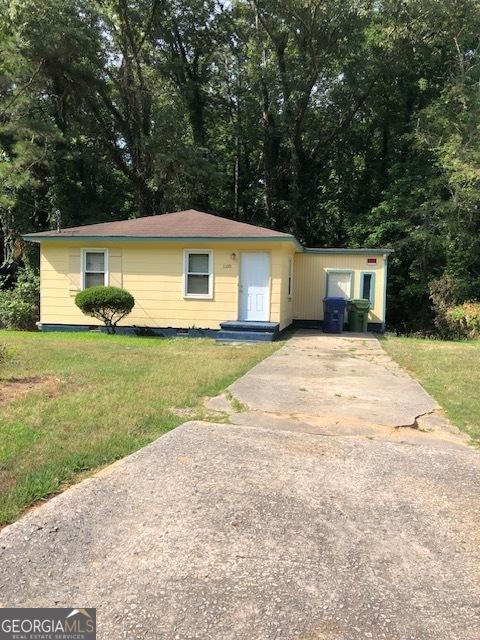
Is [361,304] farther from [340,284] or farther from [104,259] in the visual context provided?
[104,259]

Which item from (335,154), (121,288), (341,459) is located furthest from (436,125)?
(341,459)

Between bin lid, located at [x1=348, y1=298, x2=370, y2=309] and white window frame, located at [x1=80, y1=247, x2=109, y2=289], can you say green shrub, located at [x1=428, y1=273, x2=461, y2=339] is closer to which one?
bin lid, located at [x1=348, y1=298, x2=370, y2=309]

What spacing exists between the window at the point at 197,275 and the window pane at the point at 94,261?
2.43m

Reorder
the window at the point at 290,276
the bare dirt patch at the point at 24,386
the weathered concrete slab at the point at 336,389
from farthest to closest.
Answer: the window at the point at 290,276, the bare dirt patch at the point at 24,386, the weathered concrete slab at the point at 336,389

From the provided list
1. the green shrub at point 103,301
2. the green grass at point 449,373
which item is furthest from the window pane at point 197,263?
the green grass at point 449,373

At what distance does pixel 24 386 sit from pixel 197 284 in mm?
7497

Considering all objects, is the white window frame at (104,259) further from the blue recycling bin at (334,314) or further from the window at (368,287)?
the window at (368,287)

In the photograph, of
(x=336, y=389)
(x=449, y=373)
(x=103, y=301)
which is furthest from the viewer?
(x=103, y=301)

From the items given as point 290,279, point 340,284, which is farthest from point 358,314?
point 290,279

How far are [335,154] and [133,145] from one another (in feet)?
30.9

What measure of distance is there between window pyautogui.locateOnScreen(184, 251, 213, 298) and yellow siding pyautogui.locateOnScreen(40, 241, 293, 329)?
15 centimetres

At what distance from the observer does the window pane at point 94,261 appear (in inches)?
539

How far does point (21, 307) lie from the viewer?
15.8m

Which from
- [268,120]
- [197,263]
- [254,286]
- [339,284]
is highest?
[268,120]
